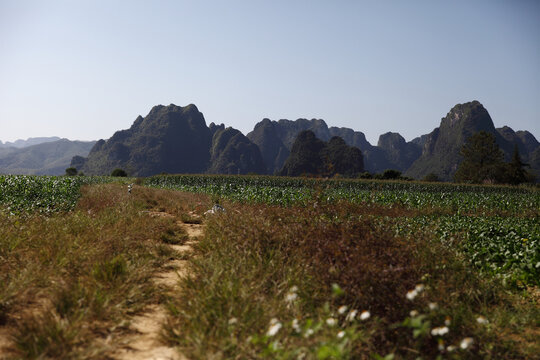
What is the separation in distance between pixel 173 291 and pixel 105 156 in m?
177

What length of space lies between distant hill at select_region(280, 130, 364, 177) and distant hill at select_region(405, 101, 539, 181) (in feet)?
152

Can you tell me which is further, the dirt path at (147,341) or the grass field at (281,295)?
the dirt path at (147,341)

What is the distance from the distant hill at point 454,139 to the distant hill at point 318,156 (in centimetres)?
4621

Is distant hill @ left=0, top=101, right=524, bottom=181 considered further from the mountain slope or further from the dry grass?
the dry grass

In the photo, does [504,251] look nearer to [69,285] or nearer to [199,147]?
[69,285]

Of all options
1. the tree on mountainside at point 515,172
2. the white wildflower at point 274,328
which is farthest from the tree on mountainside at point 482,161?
the white wildflower at point 274,328

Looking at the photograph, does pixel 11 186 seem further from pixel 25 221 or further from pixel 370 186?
pixel 370 186

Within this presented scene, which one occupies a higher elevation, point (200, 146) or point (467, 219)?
point (200, 146)

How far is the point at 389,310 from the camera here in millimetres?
3527

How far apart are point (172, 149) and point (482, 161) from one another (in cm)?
14600

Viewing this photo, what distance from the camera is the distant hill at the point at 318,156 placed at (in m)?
130

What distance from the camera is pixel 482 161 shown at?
61.3 meters

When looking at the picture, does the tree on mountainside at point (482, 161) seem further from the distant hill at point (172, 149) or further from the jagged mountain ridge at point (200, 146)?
the distant hill at point (172, 149)

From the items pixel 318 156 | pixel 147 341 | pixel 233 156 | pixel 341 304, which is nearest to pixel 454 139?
pixel 318 156
